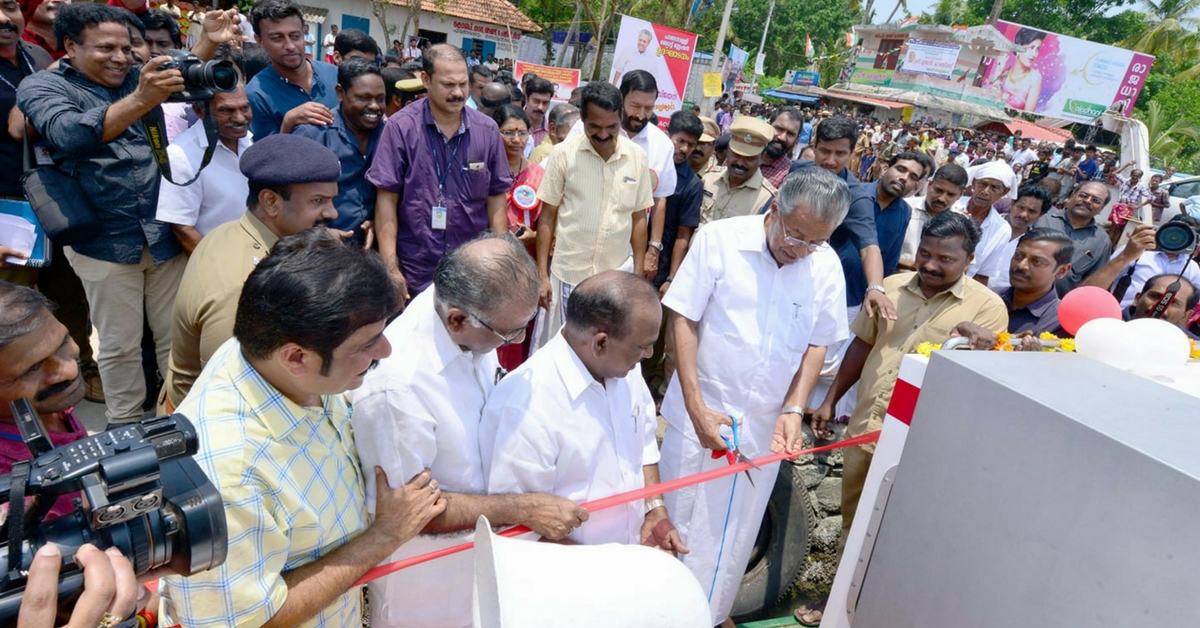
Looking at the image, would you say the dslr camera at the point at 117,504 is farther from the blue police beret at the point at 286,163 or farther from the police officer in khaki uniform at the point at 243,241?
the blue police beret at the point at 286,163

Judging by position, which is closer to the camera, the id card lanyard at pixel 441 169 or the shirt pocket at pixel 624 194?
the id card lanyard at pixel 441 169

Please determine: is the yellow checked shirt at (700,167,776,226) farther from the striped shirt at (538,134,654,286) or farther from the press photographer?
the press photographer

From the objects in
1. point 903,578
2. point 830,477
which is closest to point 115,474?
point 903,578

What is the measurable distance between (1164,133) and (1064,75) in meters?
7.14

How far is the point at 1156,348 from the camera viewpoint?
195cm

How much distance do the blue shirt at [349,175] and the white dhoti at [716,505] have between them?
2.11 metres

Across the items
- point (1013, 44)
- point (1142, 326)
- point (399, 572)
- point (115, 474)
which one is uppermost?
point (1013, 44)

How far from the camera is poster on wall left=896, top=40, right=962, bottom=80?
115 feet

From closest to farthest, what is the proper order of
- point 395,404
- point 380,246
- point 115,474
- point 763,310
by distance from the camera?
point 115,474 → point 395,404 → point 763,310 → point 380,246

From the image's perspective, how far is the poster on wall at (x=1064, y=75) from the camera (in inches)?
1194

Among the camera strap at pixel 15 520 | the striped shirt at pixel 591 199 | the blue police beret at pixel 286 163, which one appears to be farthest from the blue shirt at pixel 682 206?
the camera strap at pixel 15 520

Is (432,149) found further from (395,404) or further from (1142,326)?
(1142,326)

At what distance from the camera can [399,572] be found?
6.47 feet

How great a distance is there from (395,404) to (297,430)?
0.89 ft
